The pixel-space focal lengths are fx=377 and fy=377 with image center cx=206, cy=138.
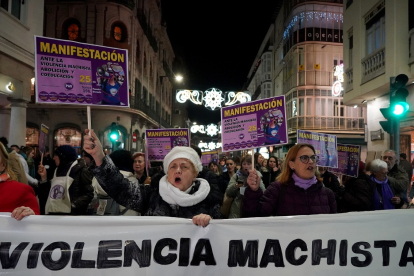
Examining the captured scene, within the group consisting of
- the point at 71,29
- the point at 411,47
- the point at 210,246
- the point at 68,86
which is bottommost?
the point at 210,246

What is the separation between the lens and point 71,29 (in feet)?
83.7

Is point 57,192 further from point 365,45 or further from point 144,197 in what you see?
point 365,45

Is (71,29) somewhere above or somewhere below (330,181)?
above

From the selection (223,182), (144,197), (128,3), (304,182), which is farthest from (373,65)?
(128,3)

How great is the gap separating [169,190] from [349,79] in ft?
53.1

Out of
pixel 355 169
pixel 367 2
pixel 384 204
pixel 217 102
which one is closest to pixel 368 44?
pixel 367 2

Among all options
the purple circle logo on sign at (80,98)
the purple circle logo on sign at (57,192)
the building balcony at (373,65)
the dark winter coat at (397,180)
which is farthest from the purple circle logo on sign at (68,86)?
the building balcony at (373,65)

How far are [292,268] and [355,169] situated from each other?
187 inches

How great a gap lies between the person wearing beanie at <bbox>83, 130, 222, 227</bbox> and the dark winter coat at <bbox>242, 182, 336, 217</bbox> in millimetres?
433

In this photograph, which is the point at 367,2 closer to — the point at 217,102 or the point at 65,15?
the point at 217,102

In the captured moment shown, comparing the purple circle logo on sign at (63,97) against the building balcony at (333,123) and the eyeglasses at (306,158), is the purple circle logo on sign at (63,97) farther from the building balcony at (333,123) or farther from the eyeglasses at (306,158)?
the building balcony at (333,123)

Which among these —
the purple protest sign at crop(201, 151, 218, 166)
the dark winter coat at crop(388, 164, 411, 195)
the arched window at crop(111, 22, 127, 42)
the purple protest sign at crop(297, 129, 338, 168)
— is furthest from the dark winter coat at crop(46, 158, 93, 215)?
the arched window at crop(111, 22, 127, 42)

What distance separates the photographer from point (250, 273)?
3.12 m

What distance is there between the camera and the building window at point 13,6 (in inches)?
469
